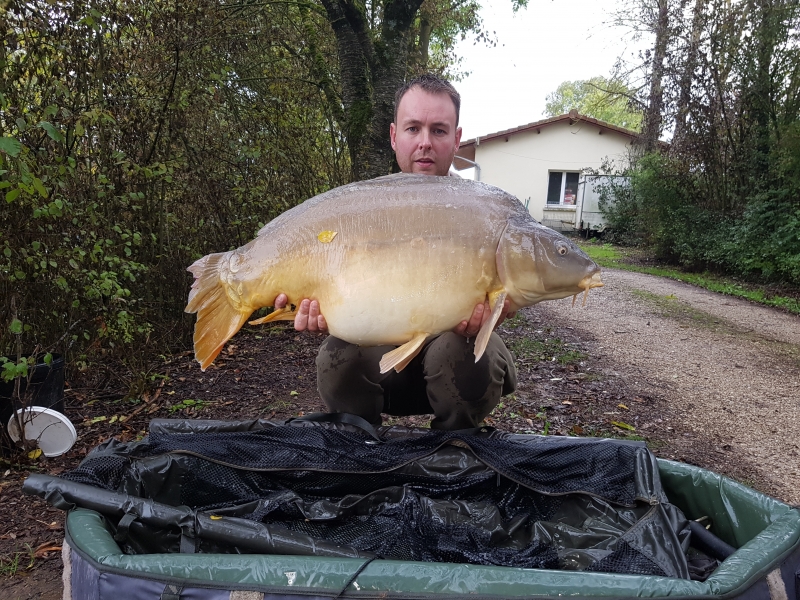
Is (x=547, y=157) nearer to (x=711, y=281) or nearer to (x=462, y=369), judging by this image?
(x=711, y=281)

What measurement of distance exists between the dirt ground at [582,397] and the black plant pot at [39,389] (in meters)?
0.20

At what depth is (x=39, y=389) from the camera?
2.18 metres

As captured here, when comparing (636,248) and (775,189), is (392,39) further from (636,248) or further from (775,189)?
(636,248)

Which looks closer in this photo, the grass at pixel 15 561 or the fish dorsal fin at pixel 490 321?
the fish dorsal fin at pixel 490 321

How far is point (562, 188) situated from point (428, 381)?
14523mm

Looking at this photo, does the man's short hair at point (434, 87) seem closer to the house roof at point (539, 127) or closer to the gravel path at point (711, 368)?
the gravel path at point (711, 368)

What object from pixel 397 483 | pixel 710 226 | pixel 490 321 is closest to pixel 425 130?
pixel 490 321

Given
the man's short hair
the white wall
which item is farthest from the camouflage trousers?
the white wall

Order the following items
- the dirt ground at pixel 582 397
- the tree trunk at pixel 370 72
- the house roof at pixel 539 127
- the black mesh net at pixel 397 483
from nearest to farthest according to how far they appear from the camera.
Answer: the black mesh net at pixel 397 483 → the dirt ground at pixel 582 397 → the tree trunk at pixel 370 72 → the house roof at pixel 539 127

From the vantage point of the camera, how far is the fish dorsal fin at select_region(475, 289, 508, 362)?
1.22 meters

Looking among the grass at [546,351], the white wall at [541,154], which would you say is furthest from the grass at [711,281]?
the white wall at [541,154]

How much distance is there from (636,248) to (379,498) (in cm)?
1123

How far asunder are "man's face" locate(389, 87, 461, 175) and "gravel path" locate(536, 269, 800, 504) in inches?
59.6

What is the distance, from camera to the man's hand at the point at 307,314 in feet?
4.50
